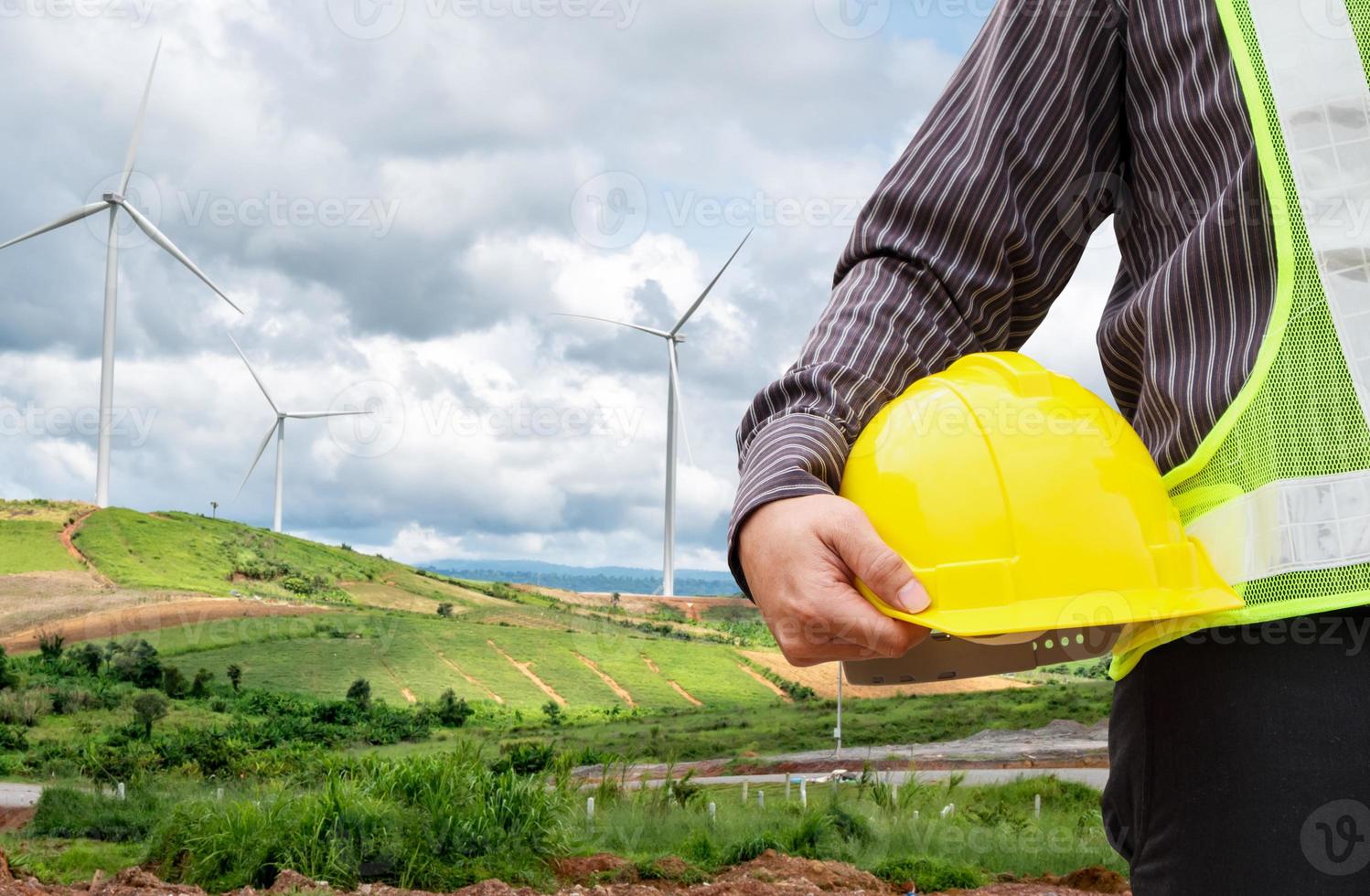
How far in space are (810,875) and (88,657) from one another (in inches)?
765

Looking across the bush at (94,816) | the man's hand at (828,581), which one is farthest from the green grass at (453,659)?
the man's hand at (828,581)

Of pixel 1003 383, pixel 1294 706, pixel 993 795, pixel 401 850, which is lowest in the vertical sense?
pixel 993 795

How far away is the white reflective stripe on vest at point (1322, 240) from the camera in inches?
40.9

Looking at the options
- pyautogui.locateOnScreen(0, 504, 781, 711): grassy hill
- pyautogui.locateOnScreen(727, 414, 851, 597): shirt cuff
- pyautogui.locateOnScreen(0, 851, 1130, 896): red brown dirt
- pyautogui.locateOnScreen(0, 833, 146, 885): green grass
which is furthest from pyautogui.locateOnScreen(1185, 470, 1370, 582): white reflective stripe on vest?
pyautogui.locateOnScreen(0, 504, 781, 711): grassy hill

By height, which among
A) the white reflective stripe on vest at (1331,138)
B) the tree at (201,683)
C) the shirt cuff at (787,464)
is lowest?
the tree at (201,683)

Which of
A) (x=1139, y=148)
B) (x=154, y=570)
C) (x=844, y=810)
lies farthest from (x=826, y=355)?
(x=154, y=570)

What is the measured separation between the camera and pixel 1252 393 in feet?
3.59

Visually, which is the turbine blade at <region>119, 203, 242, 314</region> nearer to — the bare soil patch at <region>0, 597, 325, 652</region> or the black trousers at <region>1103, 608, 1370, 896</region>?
the bare soil patch at <region>0, 597, 325, 652</region>

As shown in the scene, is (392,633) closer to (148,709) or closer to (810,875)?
(148,709)

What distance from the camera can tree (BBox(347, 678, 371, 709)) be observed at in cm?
2173

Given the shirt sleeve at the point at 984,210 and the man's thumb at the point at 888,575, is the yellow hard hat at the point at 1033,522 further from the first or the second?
the shirt sleeve at the point at 984,210

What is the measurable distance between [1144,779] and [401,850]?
759cm

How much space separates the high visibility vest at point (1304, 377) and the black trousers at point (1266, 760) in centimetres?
4

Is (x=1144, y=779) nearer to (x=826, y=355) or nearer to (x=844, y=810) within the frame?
(x=826, y=355)
